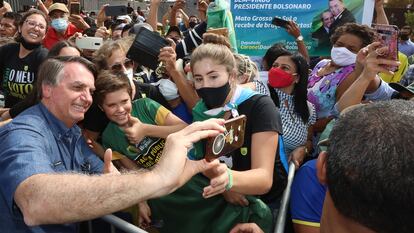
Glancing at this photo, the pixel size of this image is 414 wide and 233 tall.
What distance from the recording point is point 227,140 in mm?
1665

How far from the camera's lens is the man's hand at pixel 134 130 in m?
2.74

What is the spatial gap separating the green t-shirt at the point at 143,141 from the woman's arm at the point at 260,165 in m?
0.86


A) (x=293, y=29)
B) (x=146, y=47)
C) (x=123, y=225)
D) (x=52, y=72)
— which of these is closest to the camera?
(x=123, y=225)

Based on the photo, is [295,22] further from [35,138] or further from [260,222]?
[35,138]

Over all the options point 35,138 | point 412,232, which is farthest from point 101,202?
point 412,232

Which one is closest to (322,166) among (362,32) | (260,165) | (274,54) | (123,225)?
(260,165)

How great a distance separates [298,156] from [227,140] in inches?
52.5

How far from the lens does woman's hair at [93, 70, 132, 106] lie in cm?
276

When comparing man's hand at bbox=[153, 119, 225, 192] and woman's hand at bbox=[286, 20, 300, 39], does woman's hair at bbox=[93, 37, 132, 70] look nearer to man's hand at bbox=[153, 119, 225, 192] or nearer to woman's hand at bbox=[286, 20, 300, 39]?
man's hand at bbox=[153, 119, 225, 192]

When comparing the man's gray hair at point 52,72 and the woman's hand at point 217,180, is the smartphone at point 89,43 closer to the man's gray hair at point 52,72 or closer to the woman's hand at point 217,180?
the man's gray hair at point 52,72

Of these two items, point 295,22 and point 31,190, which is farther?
point 295,22

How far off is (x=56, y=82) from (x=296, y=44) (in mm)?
3235

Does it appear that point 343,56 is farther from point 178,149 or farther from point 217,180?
point 178,149

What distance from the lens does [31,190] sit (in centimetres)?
156
